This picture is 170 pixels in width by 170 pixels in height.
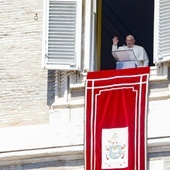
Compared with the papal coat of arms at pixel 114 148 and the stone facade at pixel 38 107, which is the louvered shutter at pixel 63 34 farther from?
the papal coat of arms at pixel 114 148

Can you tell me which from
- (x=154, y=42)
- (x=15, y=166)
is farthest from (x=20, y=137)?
(x=154, y=42)

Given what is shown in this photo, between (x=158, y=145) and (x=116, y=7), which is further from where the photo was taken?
(x=116, y=7)

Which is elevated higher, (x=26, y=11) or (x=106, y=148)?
(x=26, y=11)

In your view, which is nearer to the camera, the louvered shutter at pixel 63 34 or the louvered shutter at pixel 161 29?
the louvered shutter at pixel 161 29

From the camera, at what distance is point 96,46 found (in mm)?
23734

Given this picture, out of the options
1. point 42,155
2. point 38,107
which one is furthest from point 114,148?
point 38,107

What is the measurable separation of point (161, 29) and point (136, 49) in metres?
0.53

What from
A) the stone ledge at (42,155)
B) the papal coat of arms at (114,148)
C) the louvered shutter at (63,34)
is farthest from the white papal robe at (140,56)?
the stone ledge at (42,155)

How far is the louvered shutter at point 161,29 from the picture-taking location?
22938 mm

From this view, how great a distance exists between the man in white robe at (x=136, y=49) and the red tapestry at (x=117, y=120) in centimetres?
38

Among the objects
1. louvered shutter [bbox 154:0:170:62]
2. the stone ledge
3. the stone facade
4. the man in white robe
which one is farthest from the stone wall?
louvered shutter [bbox 154:0:170:62]

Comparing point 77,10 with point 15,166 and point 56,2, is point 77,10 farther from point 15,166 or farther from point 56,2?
point 15,166

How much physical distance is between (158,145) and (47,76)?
1.69 metres

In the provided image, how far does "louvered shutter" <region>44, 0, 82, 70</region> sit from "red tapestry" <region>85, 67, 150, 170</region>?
44 cm
